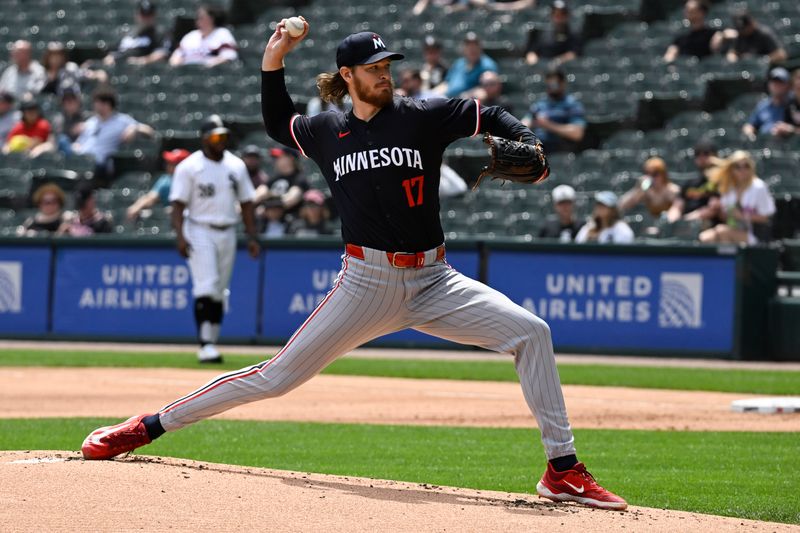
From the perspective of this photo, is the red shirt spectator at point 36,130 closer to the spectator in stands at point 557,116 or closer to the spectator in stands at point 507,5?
the spectator in stands at point 507,5

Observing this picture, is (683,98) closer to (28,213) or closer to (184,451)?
(28,213)

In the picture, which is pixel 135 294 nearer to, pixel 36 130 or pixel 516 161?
pixel 36 130

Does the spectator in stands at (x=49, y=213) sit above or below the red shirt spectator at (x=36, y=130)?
below

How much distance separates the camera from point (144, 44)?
22234 millimetres

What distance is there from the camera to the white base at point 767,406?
10172 mm

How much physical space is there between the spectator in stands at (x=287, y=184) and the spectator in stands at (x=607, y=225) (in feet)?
12.2

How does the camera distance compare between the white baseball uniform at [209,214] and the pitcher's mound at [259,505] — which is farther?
the white baseball uniform at [209,214]

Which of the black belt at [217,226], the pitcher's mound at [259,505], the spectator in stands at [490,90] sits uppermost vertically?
the spectator in stands at [490,90]

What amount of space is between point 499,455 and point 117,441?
248 centimetres

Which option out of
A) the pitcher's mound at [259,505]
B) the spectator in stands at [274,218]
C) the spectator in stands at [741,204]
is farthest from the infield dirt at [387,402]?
the spectator in stands at [274,218]

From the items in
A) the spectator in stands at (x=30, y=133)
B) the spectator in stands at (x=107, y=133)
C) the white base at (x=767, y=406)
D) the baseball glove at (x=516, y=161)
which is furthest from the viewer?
the spectator in stands at (x=30, y=133)

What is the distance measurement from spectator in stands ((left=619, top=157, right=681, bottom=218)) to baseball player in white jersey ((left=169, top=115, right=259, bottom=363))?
4798mm

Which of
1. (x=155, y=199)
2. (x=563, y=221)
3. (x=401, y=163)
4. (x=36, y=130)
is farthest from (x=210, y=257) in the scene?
(x=36, y=130)

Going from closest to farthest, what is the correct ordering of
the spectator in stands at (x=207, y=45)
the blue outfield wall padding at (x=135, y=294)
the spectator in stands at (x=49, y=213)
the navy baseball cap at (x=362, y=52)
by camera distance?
the navy baseball cap at (x=362, y=52)
the blue outfield wall padding at (x=135, y=294)
the spectator in stands at (x=49, y=213)
the spectator in stands at (x=207, y=45)
